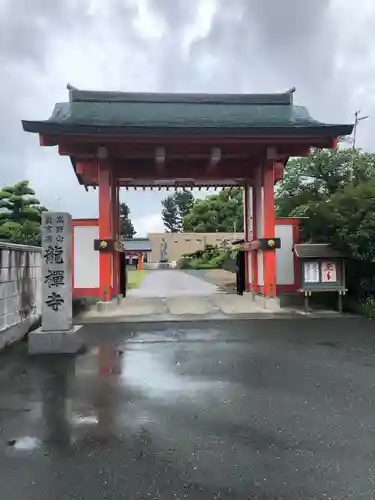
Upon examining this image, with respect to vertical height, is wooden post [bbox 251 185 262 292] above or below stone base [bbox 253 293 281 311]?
above

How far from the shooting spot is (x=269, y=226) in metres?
12.6

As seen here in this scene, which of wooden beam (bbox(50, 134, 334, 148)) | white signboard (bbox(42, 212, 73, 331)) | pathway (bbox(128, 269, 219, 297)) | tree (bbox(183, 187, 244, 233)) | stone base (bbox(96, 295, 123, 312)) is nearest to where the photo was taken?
white signboard (bbox(42, 212, 73, 331))

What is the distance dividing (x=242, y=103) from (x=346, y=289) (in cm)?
657

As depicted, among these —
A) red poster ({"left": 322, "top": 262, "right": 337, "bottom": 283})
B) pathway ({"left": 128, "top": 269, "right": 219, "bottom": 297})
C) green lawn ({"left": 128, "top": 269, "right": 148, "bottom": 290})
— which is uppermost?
red poster ({"left": 322, "top": 262, "right": 337, "bottom": 283})

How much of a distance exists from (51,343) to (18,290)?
7.95 ft


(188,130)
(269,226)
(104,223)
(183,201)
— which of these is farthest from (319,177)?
(183,201)

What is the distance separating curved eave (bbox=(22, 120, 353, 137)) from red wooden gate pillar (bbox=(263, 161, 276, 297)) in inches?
51.9

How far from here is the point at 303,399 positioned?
482cm

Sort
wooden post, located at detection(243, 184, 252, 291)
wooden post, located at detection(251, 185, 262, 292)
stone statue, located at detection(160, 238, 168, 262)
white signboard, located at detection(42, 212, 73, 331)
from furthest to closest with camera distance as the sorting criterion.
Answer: stone statue, located at detection(160, 238, 168, 262)
wooden post, located at detection(243, 184, 252, 291)
wooden post, located at detection(251, 185, 262, 292)
white signboard, located at detection(42, 212, 73, 331)

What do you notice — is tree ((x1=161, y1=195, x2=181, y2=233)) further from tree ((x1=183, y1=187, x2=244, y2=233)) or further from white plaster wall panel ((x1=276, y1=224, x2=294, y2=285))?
white plaster wall panel ((x1=276, y1=224, x2=294, y2=285))

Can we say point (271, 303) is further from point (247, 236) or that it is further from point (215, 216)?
point (215, 216)

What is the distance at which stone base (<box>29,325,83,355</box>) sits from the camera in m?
7.29

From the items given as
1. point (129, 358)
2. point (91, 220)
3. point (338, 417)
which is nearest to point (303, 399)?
point (338, 417)

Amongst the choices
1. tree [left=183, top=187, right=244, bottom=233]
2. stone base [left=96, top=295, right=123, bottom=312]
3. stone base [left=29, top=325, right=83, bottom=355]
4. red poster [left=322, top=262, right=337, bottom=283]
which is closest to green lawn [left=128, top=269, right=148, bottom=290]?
stone base [left=96, top=295, right=123, bottom=312]
